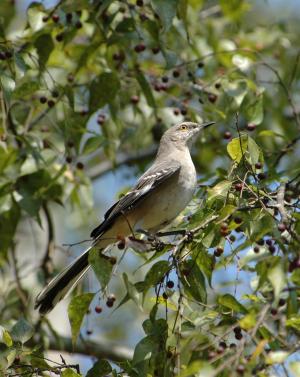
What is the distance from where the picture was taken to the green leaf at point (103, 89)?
5785mm

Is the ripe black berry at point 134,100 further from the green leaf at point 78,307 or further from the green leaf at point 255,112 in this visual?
the green leaf at point 78,307

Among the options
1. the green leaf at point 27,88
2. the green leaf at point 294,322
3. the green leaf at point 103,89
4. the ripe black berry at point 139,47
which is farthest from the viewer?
the ripe black berry at point 139,47

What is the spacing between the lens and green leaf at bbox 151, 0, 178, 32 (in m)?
4.84

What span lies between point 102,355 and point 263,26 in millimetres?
3913

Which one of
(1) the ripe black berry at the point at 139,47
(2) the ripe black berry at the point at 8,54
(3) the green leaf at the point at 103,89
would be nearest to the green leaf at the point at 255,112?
(3) the green leaf at the point at 103,89

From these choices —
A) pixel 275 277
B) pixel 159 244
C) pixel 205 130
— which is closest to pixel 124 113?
pixel 205 130

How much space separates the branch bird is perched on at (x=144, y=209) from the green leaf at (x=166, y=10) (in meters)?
1.44

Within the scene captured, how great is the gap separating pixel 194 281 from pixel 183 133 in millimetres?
2832

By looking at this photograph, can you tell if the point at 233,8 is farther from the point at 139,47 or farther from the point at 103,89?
the point at 103,89

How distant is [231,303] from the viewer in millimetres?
3861

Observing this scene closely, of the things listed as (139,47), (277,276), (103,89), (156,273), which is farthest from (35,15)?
(277,276)

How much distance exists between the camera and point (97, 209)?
1159 cm

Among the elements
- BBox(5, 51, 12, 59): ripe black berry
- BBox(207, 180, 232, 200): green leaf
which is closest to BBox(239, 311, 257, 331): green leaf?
BBox(207, 180, 232, 200): green leaf

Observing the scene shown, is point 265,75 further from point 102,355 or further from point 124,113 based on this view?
point 102,355
